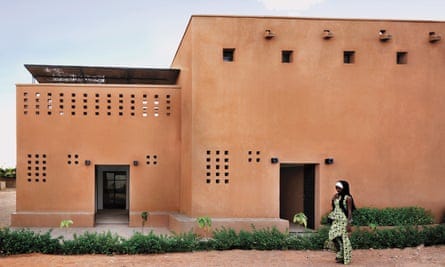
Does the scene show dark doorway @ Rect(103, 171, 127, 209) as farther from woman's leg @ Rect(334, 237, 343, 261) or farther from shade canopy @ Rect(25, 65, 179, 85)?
woman's leg @ Rect(334, 237, 343, 261)

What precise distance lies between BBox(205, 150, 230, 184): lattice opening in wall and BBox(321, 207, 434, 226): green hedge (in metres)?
3.15

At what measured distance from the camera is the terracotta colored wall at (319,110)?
11.0 m

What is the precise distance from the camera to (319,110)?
11.3 m

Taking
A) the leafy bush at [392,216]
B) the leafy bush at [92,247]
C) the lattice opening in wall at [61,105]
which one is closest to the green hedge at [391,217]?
the leafy bush at [392,216]

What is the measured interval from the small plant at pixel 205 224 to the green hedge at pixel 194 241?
0.85m

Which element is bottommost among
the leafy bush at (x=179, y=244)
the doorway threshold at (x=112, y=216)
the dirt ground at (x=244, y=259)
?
the doorway threshold at (x=112, y=216)

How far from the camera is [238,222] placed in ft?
35.1

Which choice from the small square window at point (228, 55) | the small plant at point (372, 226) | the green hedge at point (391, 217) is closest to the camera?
the small plant at point (372, 226)

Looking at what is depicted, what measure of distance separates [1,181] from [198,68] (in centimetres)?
2329

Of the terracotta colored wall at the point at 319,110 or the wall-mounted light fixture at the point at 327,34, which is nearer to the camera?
the terracotta colored wall at the point at 319,110

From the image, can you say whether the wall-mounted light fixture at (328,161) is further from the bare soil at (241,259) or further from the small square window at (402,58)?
the small square window at (402,58)

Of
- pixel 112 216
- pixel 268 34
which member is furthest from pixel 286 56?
pixel 112 216

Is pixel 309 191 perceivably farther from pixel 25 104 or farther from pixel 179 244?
pixel 25 104

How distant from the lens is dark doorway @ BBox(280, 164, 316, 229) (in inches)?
460
